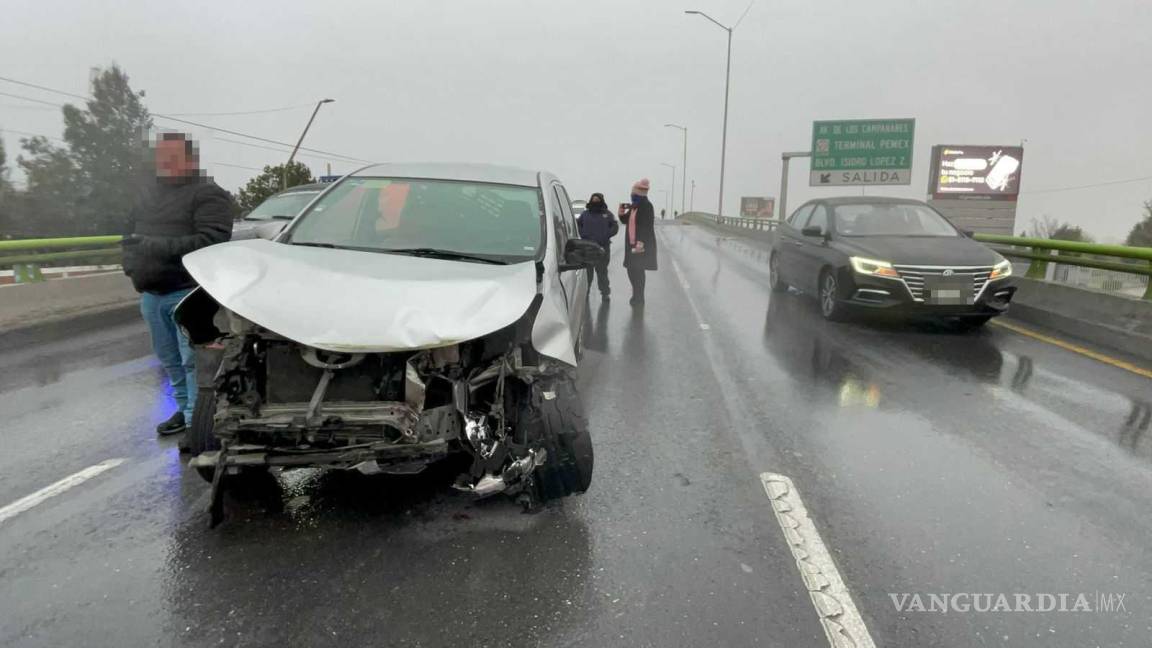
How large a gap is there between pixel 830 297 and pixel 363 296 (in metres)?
7.48

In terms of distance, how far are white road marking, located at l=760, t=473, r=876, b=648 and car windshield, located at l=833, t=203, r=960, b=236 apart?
21.5 feet

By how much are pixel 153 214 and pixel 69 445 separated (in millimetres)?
1662

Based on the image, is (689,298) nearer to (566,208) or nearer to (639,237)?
(639,237)

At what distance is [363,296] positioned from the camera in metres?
3.02

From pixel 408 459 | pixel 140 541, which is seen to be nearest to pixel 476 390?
pixel 408 459

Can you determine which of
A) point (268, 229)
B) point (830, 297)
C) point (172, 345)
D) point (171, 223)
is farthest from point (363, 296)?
point (268, 229)

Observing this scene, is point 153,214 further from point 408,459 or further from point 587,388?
point 587,388

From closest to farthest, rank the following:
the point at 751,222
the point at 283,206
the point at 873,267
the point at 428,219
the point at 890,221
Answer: the point at 428,219, the point at 873,267, the point at 890,221, the point at 283,206, the point at 751,222

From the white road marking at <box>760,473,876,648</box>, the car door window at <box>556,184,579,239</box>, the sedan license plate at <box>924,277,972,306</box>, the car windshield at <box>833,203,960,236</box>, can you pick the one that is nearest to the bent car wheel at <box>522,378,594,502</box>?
the white road marking at <box>760,473,876,648</box>

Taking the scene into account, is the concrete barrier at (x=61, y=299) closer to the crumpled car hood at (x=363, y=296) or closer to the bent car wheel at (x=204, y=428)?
the bent car wheel at (x=204, y=428)

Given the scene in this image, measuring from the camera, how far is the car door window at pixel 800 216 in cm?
1103

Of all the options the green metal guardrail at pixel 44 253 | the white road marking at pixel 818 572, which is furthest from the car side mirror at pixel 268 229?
the white road marking at pixel 818 572

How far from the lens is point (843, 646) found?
249 centimetres

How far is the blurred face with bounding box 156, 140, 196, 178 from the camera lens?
4.02m
